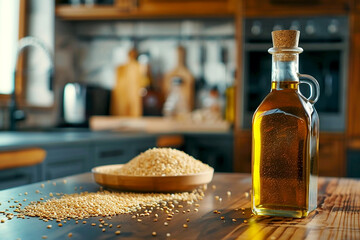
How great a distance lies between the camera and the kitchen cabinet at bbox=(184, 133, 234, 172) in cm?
324

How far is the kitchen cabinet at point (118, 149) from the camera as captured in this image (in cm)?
255

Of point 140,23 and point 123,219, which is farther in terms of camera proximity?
point 140,23

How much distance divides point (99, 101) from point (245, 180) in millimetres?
2587

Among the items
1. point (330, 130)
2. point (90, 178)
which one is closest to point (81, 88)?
point (330, 130)

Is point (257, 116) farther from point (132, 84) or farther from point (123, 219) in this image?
point (132, 84)

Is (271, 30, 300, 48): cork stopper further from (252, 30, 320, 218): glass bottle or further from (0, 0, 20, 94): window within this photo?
(0, 0, 20, 94): window

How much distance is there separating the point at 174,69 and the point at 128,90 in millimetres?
389

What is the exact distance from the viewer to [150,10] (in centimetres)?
349

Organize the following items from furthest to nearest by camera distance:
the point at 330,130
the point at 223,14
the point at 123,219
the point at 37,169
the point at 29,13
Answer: the point at 29,13 → the point at 223,14 → the point at 330,130 → the point at 37,169 → the point at 123,219

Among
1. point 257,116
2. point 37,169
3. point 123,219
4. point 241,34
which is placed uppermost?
point 241,34

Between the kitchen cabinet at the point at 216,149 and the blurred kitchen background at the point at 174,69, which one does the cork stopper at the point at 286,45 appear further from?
the kitchen cabinet at the point at 216,149

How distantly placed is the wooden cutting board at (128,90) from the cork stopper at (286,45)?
293cm

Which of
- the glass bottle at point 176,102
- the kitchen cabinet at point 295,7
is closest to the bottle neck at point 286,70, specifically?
the kitchen cabinet at point 295,7

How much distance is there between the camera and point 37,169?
2.13 metres
